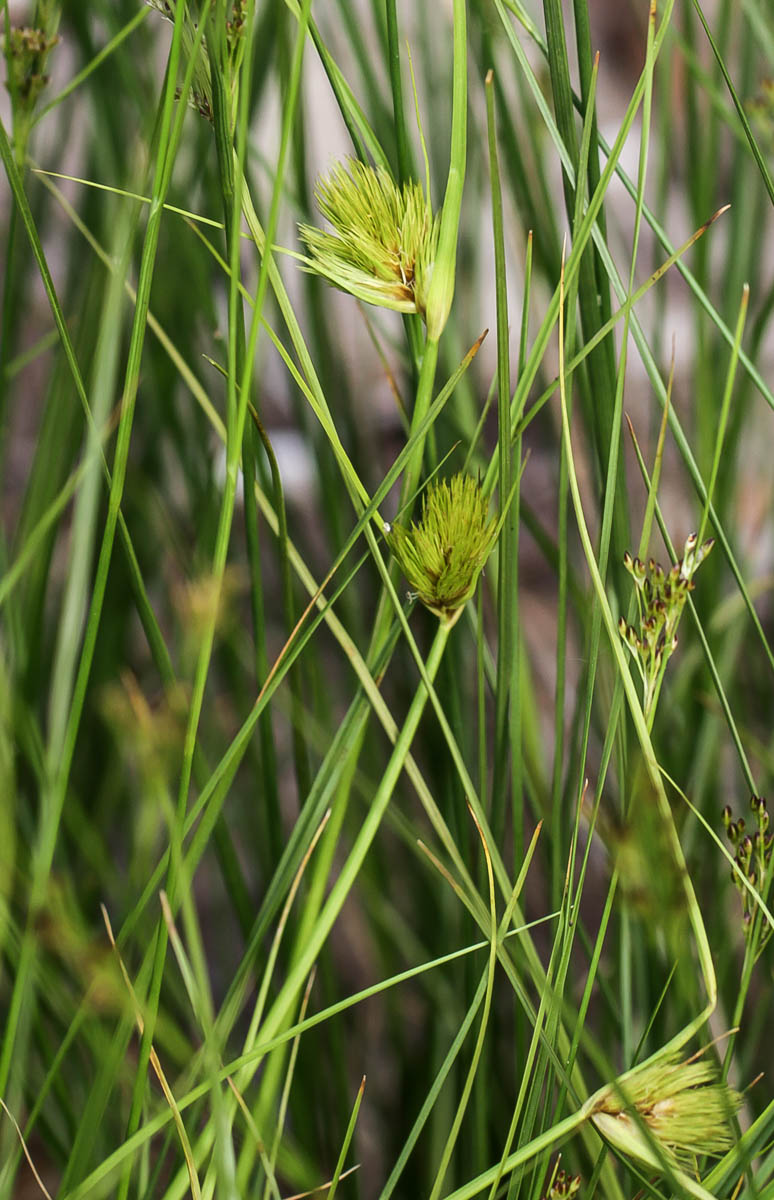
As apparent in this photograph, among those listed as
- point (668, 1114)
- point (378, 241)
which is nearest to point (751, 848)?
point (668, 1114)

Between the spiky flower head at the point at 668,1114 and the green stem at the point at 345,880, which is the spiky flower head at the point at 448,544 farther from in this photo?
the spiky flower head at the point at 668,1114

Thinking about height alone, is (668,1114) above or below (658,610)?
below

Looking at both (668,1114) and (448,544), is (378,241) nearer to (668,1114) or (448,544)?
(448,544)

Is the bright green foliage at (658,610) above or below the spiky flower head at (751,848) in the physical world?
above

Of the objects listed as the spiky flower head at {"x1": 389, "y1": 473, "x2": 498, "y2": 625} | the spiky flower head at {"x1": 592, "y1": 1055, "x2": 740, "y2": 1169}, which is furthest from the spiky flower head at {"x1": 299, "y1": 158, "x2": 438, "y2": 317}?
the spiky flower head at {"x1": 592, "y1": 1055, "x2": 740, "y2": 1169}

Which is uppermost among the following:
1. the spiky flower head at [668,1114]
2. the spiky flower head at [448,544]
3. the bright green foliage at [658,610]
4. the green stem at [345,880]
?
the spiky flower head at [448,544]

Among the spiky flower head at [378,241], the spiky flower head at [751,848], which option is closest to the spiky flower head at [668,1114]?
the spiky flower head at [751,848]
